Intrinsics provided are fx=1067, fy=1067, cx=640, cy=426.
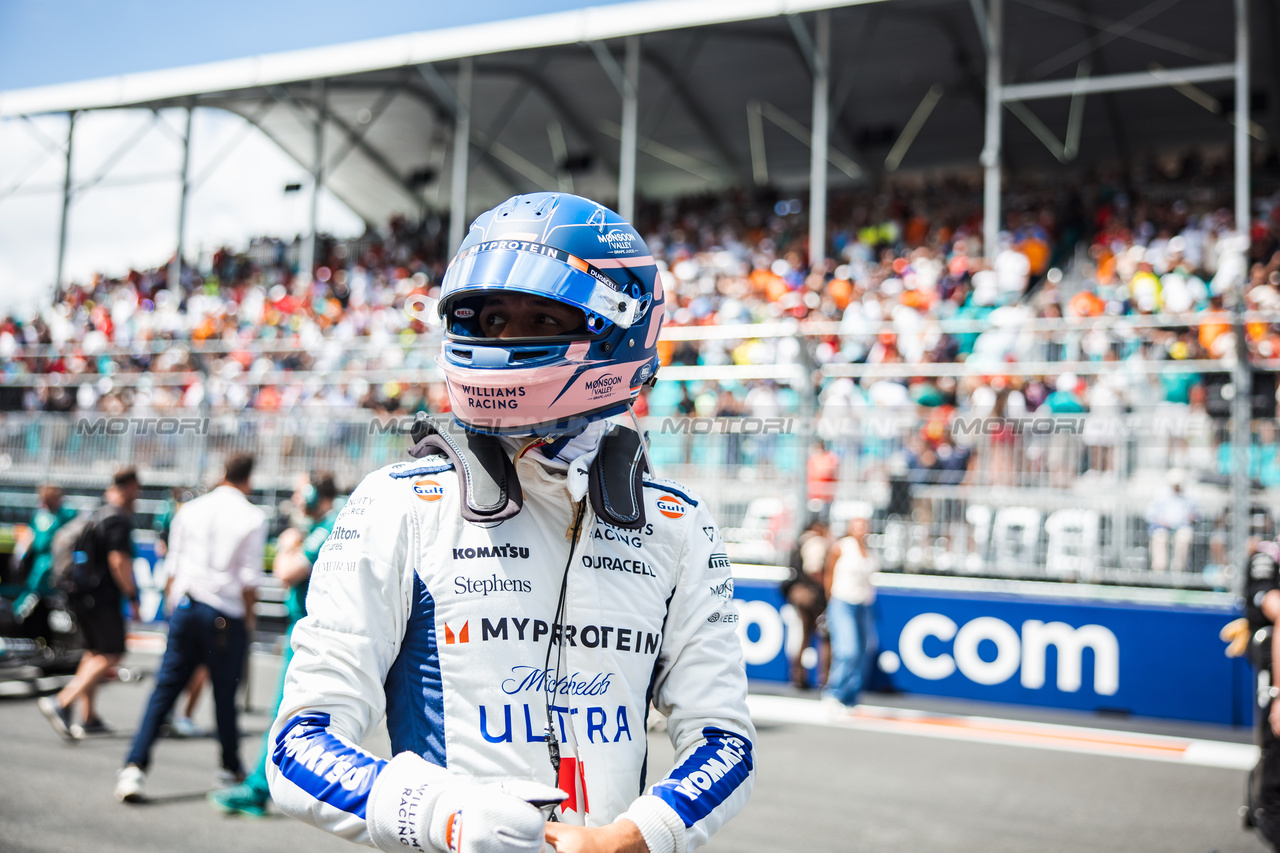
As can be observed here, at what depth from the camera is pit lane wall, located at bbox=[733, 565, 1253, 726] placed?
9039 mm

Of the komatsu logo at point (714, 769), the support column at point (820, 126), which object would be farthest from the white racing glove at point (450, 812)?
the support column at point (820, 126)

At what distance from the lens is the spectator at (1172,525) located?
8906 mm

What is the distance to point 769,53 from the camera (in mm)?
20094

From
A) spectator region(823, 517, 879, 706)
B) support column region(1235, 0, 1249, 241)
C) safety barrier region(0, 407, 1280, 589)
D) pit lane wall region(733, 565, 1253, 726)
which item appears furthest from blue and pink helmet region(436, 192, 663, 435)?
support column region(1235, 0, 1249, 241)

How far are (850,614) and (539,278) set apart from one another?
8.07m

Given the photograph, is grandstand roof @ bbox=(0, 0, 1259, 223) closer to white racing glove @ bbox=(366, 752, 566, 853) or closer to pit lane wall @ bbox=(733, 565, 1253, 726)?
pit lane wall @ bbox=(733, 565, 1253, 726)

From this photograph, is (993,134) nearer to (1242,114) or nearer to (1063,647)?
(1242,114)

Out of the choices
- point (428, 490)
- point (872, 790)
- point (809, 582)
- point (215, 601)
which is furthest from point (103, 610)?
point (428, 490)

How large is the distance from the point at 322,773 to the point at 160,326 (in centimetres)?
2141

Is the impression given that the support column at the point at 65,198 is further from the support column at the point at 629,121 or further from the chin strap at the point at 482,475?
the chin strap at the point at 482,475

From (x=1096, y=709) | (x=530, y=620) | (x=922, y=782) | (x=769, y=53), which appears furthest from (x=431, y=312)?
(x=769, y=53)

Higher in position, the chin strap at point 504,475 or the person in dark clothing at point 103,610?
the chin strap at point 504,475

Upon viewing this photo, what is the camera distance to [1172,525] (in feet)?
29.3

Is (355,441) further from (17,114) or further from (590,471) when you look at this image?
(17,114)
